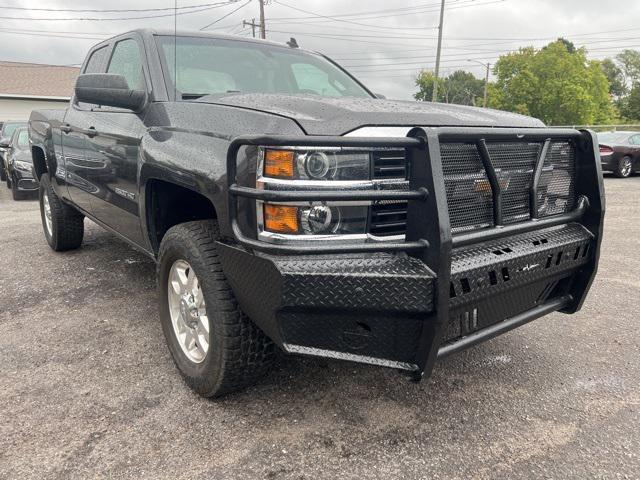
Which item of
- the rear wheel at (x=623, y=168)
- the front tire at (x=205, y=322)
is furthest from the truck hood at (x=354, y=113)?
the rear wheel at (x=623, y=168)

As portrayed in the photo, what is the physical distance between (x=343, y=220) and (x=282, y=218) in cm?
24

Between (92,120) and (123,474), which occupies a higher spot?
(92,120)

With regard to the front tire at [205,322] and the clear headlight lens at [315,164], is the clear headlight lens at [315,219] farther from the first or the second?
the front tire at [205,322]

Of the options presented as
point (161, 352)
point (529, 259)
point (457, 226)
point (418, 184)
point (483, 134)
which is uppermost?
point (483, 134)

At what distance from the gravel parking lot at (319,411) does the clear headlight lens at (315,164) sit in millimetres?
1140

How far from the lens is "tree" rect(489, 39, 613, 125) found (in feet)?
156

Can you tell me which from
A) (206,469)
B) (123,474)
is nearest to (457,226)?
(206,469)

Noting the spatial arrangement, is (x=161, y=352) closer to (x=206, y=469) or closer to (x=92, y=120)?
(x=206, y=469)

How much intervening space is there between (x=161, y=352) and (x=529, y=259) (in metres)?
2.11

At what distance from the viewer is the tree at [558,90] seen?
4750 cm

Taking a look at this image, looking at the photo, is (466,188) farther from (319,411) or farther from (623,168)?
(623,168)

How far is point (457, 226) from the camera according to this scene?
2133 millimetres

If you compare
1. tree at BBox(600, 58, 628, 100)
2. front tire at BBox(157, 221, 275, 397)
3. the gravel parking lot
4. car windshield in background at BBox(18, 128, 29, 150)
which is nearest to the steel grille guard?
front tire at BBox(157, 221, 275, 397)

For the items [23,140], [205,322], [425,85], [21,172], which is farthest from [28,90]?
[425,85]
